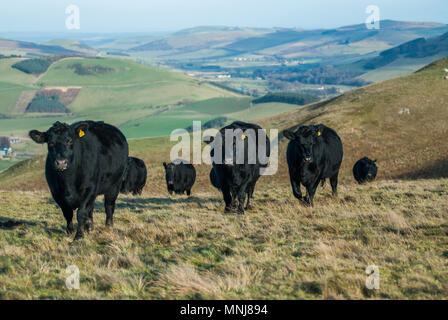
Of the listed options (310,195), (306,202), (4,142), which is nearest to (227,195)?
(306,202)

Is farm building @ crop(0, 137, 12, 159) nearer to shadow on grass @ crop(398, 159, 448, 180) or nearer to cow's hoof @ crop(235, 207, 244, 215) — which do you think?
shadow on grass @ crop(398, 159, 448, 180)

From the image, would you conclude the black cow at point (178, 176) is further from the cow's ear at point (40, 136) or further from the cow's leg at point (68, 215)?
the cow's ear at point (40, 136)

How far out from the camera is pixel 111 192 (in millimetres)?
12484

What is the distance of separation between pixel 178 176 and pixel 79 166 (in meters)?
17.7

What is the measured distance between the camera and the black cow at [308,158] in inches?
575

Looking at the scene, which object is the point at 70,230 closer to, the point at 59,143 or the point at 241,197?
the point at 59,143

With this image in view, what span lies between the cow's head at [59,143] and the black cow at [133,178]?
17850 mm

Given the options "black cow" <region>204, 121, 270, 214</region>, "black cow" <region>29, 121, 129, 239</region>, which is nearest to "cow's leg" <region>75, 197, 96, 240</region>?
"black cow" <region>29, 121, 129, 239</region>

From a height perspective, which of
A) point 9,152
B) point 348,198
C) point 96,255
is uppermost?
point 96,255

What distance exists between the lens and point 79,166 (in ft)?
35.1

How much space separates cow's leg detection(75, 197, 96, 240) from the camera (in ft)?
34.3
